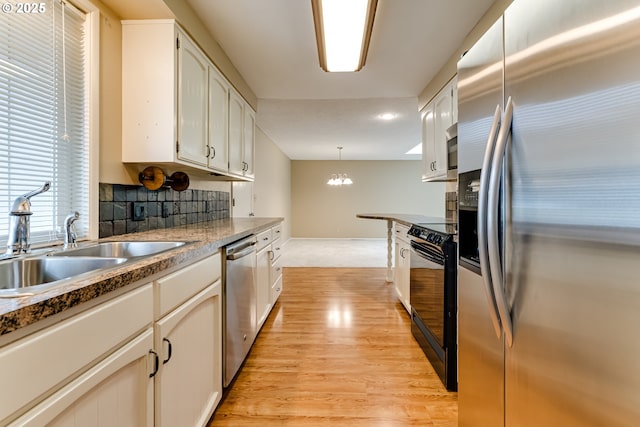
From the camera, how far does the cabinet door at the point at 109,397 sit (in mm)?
633

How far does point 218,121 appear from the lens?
246cm

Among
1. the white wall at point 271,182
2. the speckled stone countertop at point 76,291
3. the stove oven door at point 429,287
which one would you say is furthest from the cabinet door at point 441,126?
the white wall at point 271,182

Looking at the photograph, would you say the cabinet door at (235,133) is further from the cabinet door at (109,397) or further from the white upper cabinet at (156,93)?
the cabinet door at (109,397)

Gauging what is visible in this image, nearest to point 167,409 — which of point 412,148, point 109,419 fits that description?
point 109,419

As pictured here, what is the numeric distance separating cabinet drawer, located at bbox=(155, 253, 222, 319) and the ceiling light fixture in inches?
58.6

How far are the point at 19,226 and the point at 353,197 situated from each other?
837 centimetres

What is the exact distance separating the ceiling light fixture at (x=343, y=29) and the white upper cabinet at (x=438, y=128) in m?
0.88

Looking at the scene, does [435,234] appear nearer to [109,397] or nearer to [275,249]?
[275,249]

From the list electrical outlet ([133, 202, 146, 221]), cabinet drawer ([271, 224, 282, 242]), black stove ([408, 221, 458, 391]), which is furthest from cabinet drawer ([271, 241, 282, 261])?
black stove ([408, 221, 458, 391])

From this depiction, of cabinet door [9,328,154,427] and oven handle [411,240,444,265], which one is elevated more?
oven handle [411,240,444,265]

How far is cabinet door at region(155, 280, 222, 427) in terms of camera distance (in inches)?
41.9

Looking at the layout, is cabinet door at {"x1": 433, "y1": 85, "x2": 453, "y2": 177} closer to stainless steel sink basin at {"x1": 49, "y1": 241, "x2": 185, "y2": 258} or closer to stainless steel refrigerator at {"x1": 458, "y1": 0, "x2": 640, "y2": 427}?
stainless steel refrigerator at {"x1": 458, "y1": 0, "x2": 640, "y2": 427}

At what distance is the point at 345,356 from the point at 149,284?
1690mm

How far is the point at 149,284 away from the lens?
3.25 feet
